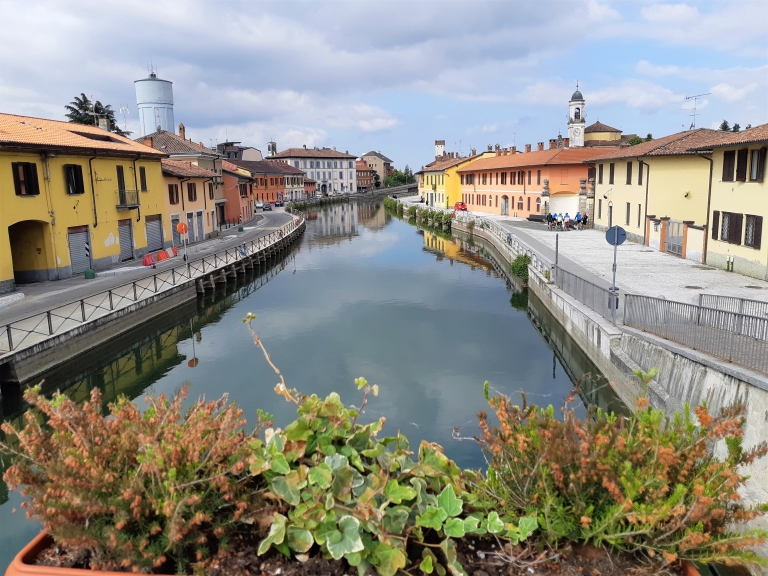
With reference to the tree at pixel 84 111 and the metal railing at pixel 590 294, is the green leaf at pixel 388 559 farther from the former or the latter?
the tree at pixel 84 111

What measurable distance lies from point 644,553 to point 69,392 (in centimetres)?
1580

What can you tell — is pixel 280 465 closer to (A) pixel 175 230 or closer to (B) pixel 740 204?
(B) pixel 740 204

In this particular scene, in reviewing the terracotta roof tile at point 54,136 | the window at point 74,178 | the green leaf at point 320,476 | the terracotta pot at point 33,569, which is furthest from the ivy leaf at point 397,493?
the window at point 74,178

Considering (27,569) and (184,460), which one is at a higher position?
(184,460)

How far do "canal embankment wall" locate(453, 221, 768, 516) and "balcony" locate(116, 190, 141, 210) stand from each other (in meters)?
22.9

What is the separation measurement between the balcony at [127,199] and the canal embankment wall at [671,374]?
75.3 ft

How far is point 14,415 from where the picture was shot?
14219mm

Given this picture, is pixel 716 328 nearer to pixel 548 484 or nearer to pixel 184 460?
pixel 548 484

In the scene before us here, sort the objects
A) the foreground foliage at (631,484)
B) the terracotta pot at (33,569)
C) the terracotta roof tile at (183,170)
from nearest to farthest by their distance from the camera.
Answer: the terracotta pot at (33,569) → the foreground foliage at (631,484) → the terracotta roof tile at (183,170)

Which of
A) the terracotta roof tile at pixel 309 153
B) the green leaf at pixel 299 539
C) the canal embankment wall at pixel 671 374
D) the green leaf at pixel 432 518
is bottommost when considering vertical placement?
the canal embankment wall at pixel 671 374

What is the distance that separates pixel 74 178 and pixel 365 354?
17.7 m

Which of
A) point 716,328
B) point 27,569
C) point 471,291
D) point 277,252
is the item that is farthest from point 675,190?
point 27,569

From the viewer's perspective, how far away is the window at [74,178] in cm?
2627

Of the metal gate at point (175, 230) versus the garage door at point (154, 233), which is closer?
the garage door at point (154, 233)
